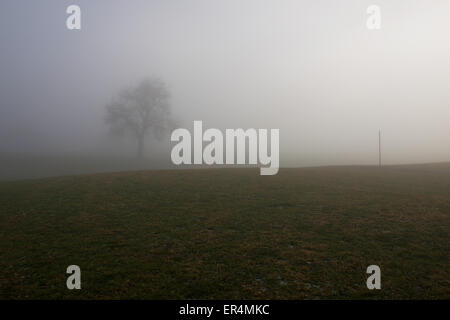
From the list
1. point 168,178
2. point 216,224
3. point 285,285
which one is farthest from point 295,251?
point 168,178

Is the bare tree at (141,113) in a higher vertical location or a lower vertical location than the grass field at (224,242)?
higher

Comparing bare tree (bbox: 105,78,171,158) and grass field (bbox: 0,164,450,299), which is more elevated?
bare tree (bbox: 105,78,171,158)

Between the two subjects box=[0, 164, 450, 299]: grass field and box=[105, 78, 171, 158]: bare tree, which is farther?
box=[105, 78, 171, 158]: bare tree

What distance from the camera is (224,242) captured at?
12.1 metres

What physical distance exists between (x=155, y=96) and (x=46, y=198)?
54803mm

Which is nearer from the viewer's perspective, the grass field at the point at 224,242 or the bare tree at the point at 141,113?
the grass field at the point at 224,242

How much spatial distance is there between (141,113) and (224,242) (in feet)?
203

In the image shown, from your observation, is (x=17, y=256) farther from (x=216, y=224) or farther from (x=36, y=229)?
(x=216, y=224)

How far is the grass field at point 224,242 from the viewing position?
8.63 m

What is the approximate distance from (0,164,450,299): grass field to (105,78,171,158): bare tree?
45604 millimetres

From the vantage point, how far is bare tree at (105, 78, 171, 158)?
65.6 m

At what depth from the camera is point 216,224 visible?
1429 centimetres

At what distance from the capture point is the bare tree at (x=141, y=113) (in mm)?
65625

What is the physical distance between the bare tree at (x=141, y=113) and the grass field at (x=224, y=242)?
4560cm
